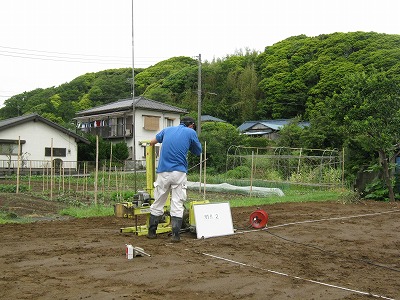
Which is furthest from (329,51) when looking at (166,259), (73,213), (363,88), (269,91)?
(166,259)

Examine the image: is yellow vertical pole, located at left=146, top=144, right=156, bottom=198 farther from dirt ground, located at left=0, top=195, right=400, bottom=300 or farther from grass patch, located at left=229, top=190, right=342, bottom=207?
grass patch, located at left=229, top=190, right=342, bottom=207

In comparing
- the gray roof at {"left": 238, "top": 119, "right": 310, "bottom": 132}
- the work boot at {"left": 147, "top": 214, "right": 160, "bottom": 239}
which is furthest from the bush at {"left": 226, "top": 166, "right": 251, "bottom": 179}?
the gray roof at {"left": 238, "top": 119, "right": 310, "bottom": 132}

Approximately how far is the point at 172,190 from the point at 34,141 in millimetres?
25839

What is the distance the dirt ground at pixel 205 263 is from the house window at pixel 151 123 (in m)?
28.7

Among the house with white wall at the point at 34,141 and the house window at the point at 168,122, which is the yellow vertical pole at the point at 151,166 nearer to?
the house with white wall at the point at 34,141

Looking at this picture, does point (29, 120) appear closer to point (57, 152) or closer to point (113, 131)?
point (57, 152)

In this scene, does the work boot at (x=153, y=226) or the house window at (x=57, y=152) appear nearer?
the work boot at (x=153, y=226)

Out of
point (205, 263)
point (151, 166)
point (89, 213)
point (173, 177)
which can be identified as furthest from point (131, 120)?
point (205, 263)

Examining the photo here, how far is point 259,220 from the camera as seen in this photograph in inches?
282

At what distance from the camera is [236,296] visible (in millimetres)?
3504

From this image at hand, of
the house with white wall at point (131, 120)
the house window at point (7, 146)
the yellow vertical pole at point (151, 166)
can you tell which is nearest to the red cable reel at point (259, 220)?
the yellow vertical pole at point (151, 166)

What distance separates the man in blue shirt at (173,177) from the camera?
19.5 feet

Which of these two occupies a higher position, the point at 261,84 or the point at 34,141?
the point at 261,84

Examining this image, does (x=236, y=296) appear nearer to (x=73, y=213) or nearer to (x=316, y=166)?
(x=73, y=213)
